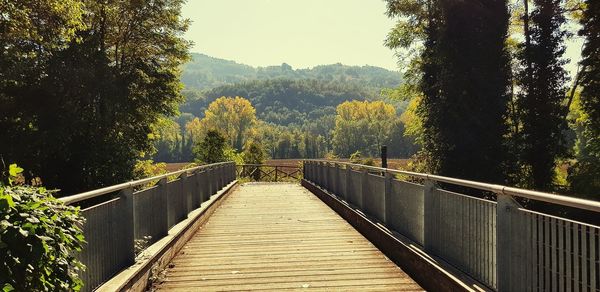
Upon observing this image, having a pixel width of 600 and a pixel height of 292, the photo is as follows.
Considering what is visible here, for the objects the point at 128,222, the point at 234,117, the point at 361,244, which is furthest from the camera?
the point at 234,117

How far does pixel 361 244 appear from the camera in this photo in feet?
27.7

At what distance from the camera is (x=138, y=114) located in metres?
26.6

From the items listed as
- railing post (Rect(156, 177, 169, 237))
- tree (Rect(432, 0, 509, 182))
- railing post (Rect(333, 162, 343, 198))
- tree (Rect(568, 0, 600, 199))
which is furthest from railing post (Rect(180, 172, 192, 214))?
tree (Rect(568, 0, 600, 199))


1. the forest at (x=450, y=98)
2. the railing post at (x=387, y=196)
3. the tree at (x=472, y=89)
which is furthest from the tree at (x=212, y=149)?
the railing post at (x=387, y=196)

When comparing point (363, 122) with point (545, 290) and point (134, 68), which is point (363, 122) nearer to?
point (134, 68)

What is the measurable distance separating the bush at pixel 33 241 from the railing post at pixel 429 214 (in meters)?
4.16

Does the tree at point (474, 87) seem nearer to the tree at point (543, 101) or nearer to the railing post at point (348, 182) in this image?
the tree at point (543, 101)

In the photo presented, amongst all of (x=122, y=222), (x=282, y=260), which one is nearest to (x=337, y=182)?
(x=282, y=260)

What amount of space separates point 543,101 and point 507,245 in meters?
21.3

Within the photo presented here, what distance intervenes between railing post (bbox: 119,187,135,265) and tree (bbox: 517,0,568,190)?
2075 cm

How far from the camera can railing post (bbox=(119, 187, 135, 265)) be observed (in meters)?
5.67

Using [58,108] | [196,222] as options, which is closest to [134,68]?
[58,108]

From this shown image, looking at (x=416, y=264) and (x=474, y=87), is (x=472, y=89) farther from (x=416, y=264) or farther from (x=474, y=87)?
(x=416, y=264)

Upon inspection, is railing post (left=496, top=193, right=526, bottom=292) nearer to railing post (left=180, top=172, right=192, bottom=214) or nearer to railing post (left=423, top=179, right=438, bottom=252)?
railing post (left=423, top=179, right=438, bottom=252)
